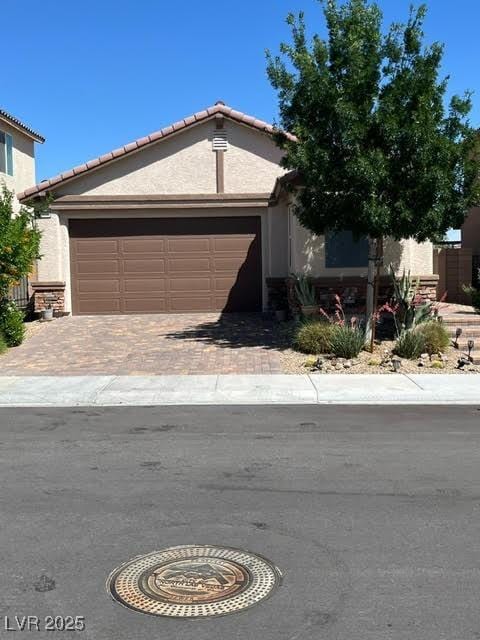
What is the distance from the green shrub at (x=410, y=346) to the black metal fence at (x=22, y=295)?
11042 millimetres

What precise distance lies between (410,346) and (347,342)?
1.23 m

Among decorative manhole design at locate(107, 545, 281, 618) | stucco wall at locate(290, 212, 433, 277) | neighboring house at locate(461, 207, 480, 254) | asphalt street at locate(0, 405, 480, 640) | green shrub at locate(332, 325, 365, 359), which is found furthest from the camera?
neighboring house at locate(461, 207, 480, 254)

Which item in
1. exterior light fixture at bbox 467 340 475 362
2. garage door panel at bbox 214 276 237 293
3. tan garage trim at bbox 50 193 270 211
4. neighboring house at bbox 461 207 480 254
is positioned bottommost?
exterior light fixture at bbox 467 340 475 362

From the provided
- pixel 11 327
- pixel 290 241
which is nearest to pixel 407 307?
pixel 290 241

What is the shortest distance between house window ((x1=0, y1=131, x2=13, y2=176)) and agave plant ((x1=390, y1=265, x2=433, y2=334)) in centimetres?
1546

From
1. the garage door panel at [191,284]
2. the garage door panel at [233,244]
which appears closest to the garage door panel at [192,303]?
the garage door panel at [191,284]

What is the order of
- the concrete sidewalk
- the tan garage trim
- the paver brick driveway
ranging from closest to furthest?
the concrete sidewalk → the paver brick driveway → the tan garage trim

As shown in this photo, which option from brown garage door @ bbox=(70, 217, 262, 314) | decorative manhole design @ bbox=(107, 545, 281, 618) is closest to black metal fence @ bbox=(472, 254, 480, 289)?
brown garage door @ bbox=(70, 217, 262, 314)

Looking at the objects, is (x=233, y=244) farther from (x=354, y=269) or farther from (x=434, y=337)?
(x=434, y=337)

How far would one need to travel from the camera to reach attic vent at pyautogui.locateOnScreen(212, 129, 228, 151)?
767 inches

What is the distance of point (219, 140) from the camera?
19.5 metres

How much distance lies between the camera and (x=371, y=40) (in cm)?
1293

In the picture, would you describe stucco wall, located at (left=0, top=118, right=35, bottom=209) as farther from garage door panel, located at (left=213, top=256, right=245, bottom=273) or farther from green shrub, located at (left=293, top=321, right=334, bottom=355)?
green shrub, located at (left=293, top=321, right=334, bottom=355)

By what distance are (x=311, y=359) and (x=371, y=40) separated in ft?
20.4
